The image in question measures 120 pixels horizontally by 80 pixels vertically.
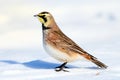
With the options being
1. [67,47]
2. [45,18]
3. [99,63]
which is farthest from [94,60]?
[45,18]

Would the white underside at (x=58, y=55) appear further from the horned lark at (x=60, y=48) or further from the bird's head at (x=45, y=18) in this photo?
the bird's head at (x=45, y=18)

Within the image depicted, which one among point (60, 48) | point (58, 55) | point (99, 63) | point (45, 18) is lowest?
point (99, 63)

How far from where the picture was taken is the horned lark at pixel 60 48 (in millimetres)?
11328

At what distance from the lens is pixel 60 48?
1140cm

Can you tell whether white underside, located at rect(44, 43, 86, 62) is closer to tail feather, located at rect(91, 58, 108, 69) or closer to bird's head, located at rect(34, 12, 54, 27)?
tail feather, located at rect(91, 58, 108, 69)

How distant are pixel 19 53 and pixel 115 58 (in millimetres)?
1840

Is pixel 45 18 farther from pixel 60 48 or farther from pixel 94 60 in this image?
pixel 94 60

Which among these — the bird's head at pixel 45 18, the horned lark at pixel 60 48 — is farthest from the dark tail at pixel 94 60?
the bird's head at pixel 45 18

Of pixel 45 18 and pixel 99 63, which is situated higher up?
pixel 45 18

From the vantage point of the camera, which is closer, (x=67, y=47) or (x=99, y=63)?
(x=99, y=63)

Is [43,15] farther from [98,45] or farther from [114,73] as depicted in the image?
[98,45]

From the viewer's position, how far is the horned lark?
37.2 feet

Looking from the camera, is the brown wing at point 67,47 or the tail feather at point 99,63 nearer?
the tail feather at point 99,63

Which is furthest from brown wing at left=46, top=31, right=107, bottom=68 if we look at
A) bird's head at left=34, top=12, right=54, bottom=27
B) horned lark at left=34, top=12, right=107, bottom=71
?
bird's head at left=34, top=12, right=54, bottom=27
